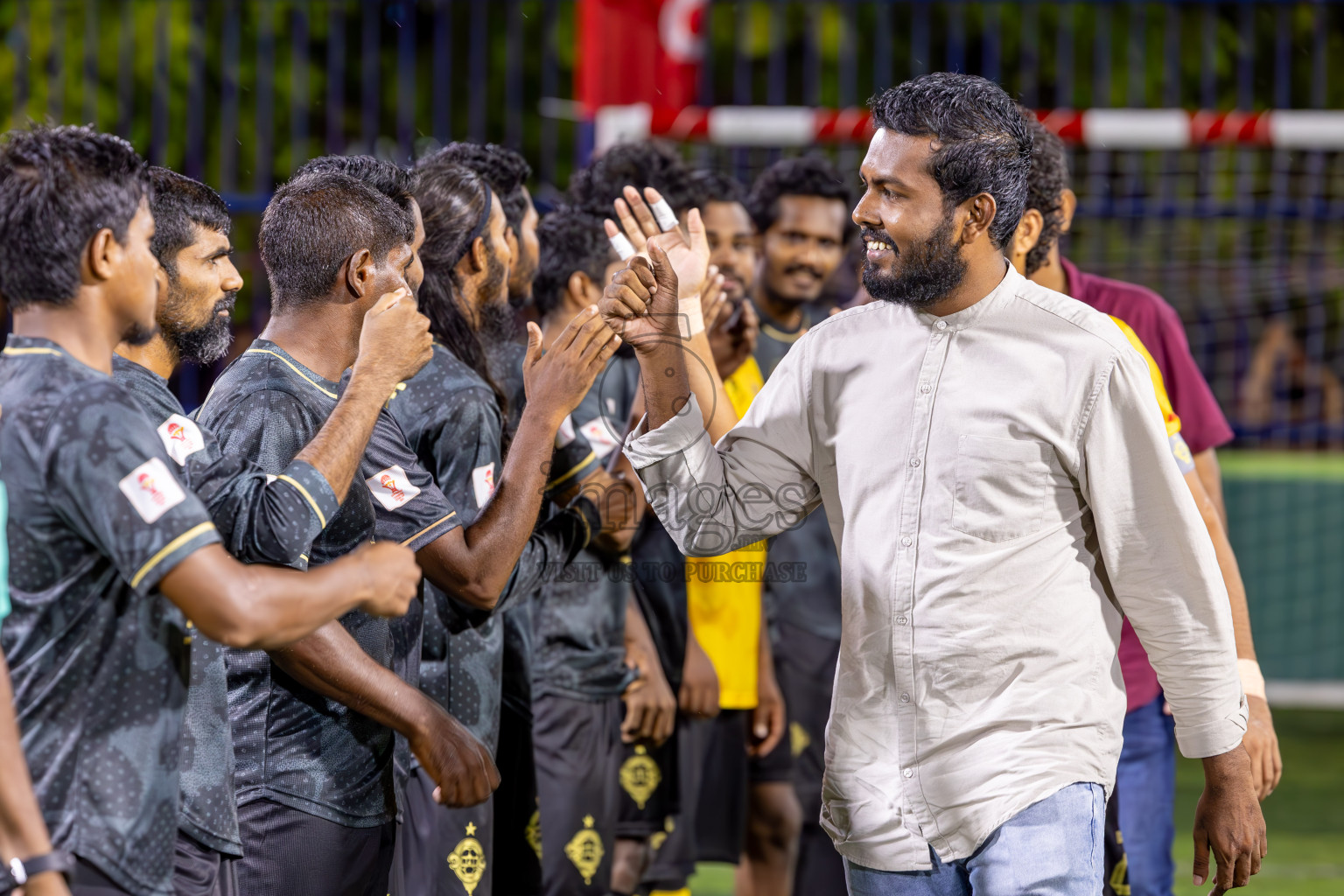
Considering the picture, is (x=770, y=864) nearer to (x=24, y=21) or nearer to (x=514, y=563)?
(x=514, y=563)

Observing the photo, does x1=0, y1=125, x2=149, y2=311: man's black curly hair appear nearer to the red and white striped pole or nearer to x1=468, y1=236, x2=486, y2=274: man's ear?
x1=468, y1=236, x2=486, y2=274: man's ear

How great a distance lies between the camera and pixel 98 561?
2.04 metres

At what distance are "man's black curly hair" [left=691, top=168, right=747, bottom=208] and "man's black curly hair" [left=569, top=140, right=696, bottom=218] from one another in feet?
0.06

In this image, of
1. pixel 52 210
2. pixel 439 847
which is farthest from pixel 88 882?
pixel 439 847

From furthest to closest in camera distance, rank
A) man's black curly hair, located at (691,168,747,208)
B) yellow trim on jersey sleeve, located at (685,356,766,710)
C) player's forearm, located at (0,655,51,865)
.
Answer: man's black curly hair, located at (691,168,747,208) → yellow trim on jersey sleeve, located at (685,356,766,710) → player's forearm, located at (0,655,51,865)

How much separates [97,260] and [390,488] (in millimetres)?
839

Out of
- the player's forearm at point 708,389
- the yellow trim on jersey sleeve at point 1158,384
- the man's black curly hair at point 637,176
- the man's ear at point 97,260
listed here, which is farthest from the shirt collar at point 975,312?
the man's black curly hair at point 637,176

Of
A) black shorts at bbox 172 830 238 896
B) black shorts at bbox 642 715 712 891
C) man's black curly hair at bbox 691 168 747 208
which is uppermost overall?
man's black curly hair at bbox 691 168 747 208

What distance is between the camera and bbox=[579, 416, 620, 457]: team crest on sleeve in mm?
3740

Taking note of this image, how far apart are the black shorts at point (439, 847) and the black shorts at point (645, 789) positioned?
109 cm

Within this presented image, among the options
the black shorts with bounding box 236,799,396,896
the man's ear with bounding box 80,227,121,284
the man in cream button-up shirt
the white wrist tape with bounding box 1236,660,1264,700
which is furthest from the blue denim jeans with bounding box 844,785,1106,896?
the man's ear with bounding box 80,227,121,284

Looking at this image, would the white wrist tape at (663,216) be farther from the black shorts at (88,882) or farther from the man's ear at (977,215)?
the black shorts at (88,882)

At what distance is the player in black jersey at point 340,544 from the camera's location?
2.57 meters

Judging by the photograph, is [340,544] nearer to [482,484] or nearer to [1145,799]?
[482,484]
